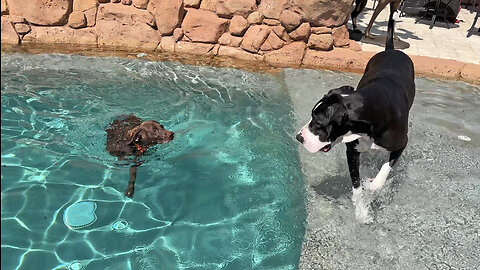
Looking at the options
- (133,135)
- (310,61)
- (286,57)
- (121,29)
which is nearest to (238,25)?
(286,57)

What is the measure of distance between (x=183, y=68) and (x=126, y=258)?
13.6ft

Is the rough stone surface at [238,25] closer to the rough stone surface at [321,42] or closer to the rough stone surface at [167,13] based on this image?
the rough stone surface at [167,13]

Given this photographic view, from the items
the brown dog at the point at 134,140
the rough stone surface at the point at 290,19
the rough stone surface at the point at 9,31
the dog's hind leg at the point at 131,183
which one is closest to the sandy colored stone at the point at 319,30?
the rough stone surface at the point at 290,19

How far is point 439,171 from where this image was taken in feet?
16.2

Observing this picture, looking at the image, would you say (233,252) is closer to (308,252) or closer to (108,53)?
(308,252)

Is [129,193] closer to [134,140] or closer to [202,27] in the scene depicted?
[134,140]

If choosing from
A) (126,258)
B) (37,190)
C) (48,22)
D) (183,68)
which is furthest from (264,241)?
(48,22)

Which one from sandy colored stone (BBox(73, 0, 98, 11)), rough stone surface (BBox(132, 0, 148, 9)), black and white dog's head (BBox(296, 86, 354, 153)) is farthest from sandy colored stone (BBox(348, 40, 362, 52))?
black and white dog's head (BBox(296, 86, 354, 153))

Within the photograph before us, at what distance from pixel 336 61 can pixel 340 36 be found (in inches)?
24.2

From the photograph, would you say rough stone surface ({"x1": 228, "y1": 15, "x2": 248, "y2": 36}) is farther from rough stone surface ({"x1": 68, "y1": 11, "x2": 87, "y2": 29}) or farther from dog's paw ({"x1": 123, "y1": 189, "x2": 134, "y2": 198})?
A: dog's paw ({"x1": 123, "y1": 189, "x2": 134, "y2": 198})

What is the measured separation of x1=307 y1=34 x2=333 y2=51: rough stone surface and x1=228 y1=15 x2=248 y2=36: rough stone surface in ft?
3.82

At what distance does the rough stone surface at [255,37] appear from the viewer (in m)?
7.70

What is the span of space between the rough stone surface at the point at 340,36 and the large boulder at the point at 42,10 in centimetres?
459

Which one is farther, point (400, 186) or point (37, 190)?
point (400, 186)
